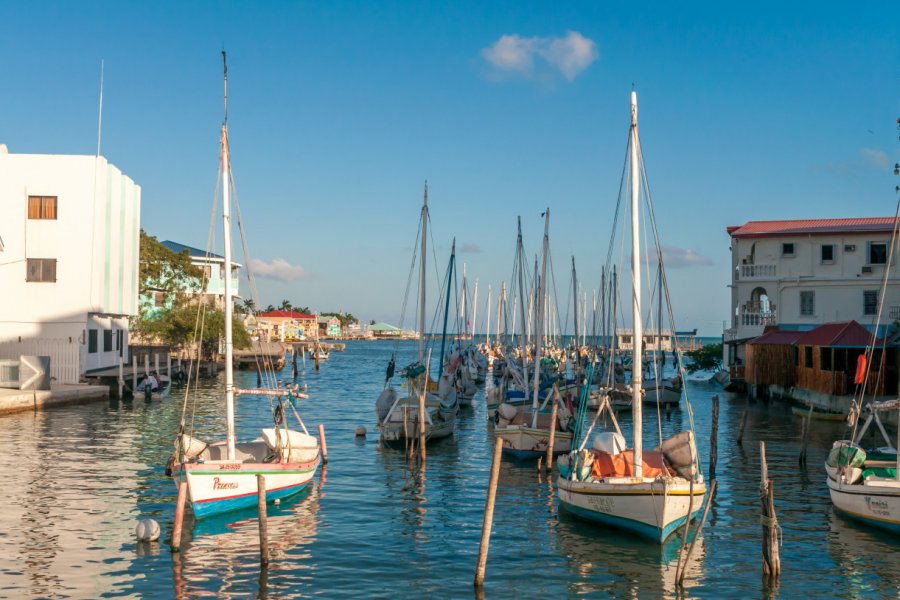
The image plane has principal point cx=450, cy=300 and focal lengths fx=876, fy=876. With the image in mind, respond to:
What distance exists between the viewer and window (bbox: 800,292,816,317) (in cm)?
6222

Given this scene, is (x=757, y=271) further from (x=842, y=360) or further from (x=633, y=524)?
(x=633, y=524)

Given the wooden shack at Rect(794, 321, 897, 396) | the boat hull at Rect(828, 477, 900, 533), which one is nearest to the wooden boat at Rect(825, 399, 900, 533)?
the boat hull at Rect(828, 477, 900, 533)

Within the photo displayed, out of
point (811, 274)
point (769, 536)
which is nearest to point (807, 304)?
point (811, 274)

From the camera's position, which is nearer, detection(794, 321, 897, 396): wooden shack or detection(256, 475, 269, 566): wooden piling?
detection(256, 475, 269, 566): wooden piling

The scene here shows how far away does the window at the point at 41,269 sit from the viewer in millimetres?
55219

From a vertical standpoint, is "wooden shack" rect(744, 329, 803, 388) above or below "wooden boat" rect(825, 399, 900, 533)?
above

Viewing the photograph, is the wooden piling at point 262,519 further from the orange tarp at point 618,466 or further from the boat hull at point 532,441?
the boat hull at point 532,441

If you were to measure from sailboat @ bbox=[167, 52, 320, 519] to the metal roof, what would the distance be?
46.2 metres

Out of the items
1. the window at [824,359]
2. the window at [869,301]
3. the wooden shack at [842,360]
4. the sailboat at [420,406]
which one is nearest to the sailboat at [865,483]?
the sailboat at [420,406]

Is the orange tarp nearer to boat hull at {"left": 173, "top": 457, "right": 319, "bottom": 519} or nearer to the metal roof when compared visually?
boat hull at {"left": 173, "top": 457, "right": 319, "bottom": 519}

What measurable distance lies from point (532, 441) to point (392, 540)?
12885 mm

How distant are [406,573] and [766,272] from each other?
51.0 metres

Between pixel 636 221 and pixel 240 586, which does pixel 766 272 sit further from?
pixel 240 586

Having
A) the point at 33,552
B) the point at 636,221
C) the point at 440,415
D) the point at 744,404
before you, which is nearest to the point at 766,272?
the point at 744,404
